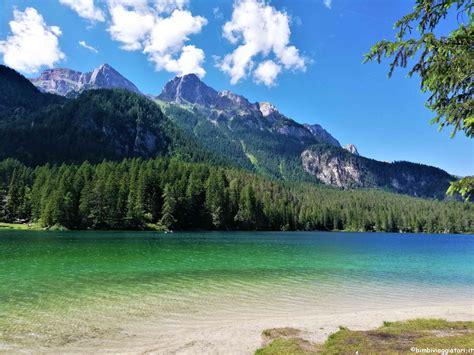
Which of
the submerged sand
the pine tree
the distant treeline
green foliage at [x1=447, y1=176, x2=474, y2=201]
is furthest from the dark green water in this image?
the pine tree

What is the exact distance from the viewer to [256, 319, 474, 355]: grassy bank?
12.4 m

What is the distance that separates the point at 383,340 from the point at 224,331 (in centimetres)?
691

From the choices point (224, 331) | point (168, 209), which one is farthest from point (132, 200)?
point (224, 331)

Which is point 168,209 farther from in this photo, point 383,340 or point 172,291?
point 383,340

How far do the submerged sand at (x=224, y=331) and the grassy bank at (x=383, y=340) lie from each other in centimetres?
71

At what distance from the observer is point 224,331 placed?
16500 mm

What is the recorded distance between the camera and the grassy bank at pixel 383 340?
12.4 metres

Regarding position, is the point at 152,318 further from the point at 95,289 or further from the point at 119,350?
the point at 95,289

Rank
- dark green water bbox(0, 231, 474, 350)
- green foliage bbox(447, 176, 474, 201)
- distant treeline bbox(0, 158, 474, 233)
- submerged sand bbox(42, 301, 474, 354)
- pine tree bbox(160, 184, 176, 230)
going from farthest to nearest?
1. pine tree bbox(160, 184, 176, 230)
2. distant treeline bbox(0, 158, 474, 233)
3. dark green water bbox(0, 231, 474, 350)
4. submerged sand bbox(42, 301, 474, 354)
5. green foliage bbox(447, 176, 474, 201)

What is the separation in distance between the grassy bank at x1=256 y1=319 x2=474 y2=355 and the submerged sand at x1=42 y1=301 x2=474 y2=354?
71 cm

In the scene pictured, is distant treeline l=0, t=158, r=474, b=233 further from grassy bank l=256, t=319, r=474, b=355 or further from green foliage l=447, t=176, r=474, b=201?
green foliage l=447, t=176, r=474, b=201

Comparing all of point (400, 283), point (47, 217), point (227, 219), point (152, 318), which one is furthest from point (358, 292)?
point (227, 219)

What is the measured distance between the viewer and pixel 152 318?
18.6 metres

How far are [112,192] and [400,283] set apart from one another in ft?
328
